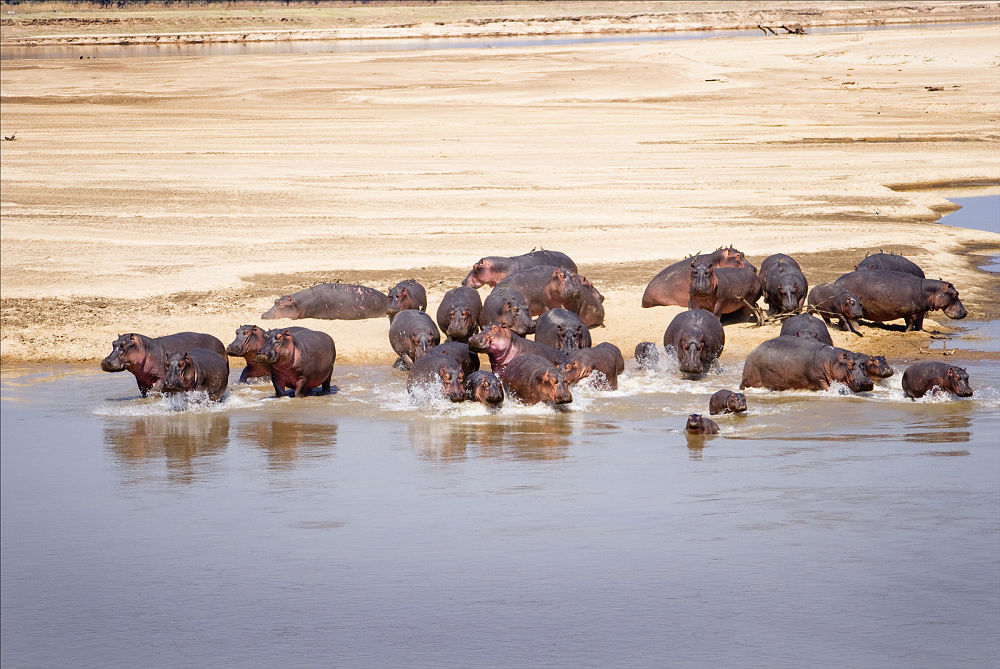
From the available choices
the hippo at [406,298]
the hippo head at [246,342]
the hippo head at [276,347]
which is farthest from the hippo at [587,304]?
the hippo head at [246,342]

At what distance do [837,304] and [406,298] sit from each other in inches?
177

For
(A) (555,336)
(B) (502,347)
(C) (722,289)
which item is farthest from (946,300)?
(B) (502,347)

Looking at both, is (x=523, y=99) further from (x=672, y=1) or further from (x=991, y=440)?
(x=672, y=1)

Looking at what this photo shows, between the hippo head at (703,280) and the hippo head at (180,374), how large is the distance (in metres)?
5.12

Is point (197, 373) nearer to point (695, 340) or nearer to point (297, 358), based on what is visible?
point (297, 358)

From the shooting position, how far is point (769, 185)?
21.9 meters

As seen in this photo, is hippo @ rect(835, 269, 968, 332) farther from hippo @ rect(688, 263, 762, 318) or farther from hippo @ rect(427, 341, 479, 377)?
hippo @ rect(427, 341, 479, 377)

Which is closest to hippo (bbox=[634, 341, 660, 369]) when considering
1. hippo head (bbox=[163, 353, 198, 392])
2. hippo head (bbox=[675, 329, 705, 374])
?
hippo head (bbox=[675, 329, 705, 374])

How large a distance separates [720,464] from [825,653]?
10.2 ft

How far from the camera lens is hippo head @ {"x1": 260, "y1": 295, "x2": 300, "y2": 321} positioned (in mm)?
14234

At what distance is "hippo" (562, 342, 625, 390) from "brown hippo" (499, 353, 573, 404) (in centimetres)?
20

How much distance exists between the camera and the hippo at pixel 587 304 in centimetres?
1384

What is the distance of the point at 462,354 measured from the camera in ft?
39.3

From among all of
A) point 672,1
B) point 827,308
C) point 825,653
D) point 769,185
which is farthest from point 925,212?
point 672,1
